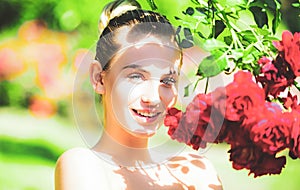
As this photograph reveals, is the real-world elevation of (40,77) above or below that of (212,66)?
below

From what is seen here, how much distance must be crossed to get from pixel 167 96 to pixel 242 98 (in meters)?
0.26

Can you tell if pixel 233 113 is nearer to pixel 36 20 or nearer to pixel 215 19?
pixel 215 19

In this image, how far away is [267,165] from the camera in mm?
1054

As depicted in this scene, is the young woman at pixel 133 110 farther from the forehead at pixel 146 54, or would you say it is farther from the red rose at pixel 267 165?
the red rose at pixel 267 165

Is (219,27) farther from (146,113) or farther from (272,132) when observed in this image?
(272,132)

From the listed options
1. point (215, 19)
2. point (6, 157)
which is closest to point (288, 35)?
point (215, 19)

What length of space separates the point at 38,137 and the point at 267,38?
803mm

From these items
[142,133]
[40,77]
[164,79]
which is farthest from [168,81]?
[40,77]

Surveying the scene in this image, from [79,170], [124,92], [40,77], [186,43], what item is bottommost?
[40,77]

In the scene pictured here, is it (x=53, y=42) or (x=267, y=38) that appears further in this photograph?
(x=53, y=42)

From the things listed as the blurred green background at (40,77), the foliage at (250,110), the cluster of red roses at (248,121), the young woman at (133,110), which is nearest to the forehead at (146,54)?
the young woman at (133,110)

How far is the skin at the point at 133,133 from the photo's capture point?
126cm

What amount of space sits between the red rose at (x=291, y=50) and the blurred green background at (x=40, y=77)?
733 millimetres

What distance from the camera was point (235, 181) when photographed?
1831mm
